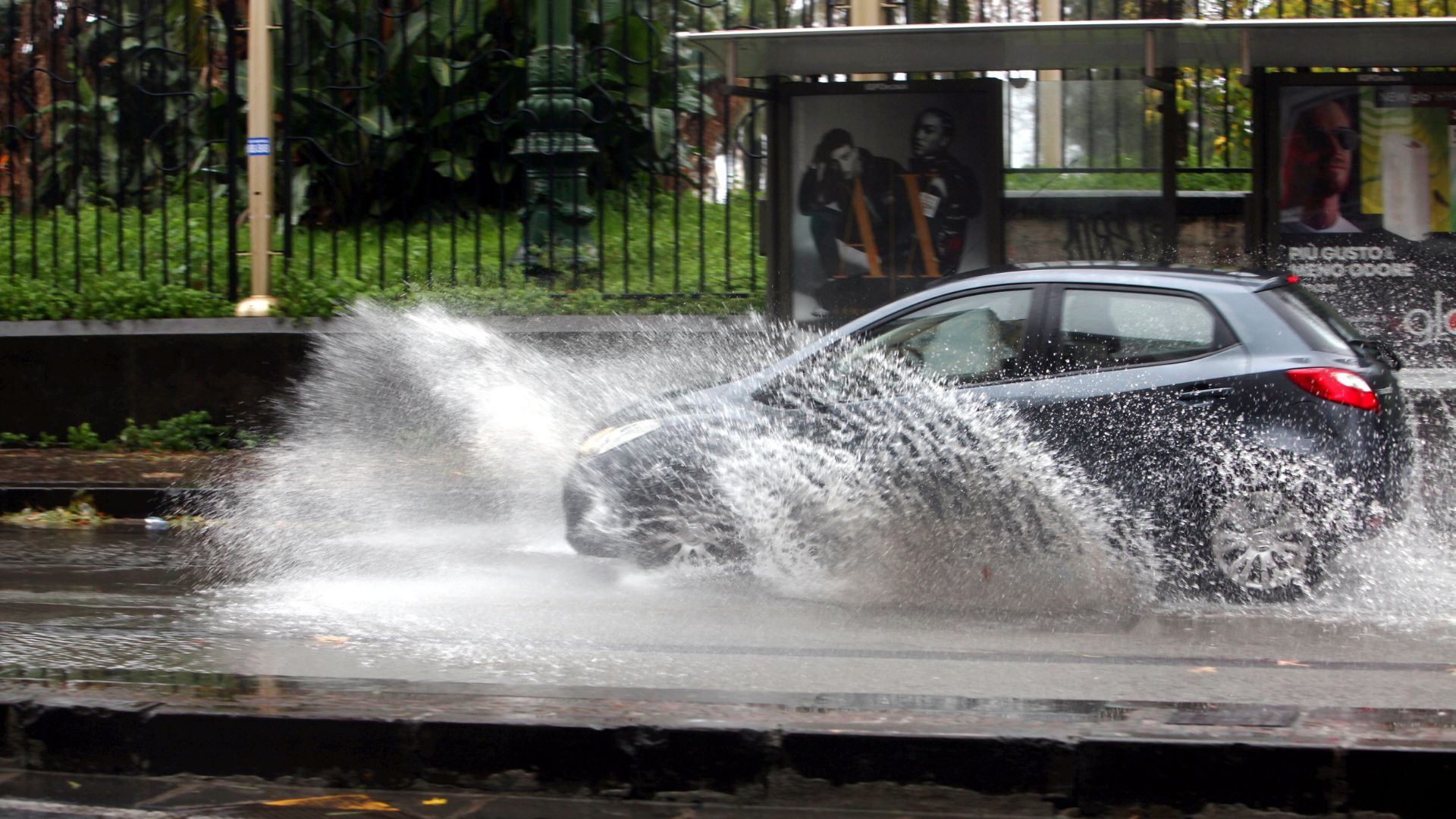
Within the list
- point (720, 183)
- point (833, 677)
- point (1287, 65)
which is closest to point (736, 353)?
point (720, 183)

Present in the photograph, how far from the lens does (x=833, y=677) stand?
4988 millimetres

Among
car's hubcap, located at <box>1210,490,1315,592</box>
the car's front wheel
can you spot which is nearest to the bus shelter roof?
the car's front wheel

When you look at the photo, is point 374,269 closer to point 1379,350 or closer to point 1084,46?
point 1084,46

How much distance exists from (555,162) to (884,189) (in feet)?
8.60

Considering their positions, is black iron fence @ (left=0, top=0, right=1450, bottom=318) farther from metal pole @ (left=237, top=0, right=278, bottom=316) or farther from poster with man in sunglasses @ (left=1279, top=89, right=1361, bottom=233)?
poster with man in sunglasses @ (left=1279, top=89, right=1361, bottom=233)

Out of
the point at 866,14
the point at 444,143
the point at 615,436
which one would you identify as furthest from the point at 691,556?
the point at 444,143

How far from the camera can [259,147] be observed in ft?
36.1

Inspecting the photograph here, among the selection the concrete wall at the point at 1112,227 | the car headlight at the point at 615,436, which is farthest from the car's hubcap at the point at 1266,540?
the concrete wall at the point at 1112,227

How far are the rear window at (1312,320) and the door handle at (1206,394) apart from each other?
43 cm

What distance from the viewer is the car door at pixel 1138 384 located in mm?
6258

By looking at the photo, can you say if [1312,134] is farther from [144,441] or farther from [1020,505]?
[144,441]

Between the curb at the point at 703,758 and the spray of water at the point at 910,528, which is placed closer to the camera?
the curb at the point at 703,758

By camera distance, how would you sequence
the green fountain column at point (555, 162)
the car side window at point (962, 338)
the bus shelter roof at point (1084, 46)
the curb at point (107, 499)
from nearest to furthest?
the car side window at point (962, 338)
the bus shelter roof at point (1084, 46)
the curb at point (107, 499)
the green fountain column at point (555, 162)

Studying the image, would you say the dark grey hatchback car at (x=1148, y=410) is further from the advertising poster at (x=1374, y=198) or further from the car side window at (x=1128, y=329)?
the advertising poster at (x=1374, y=198)
